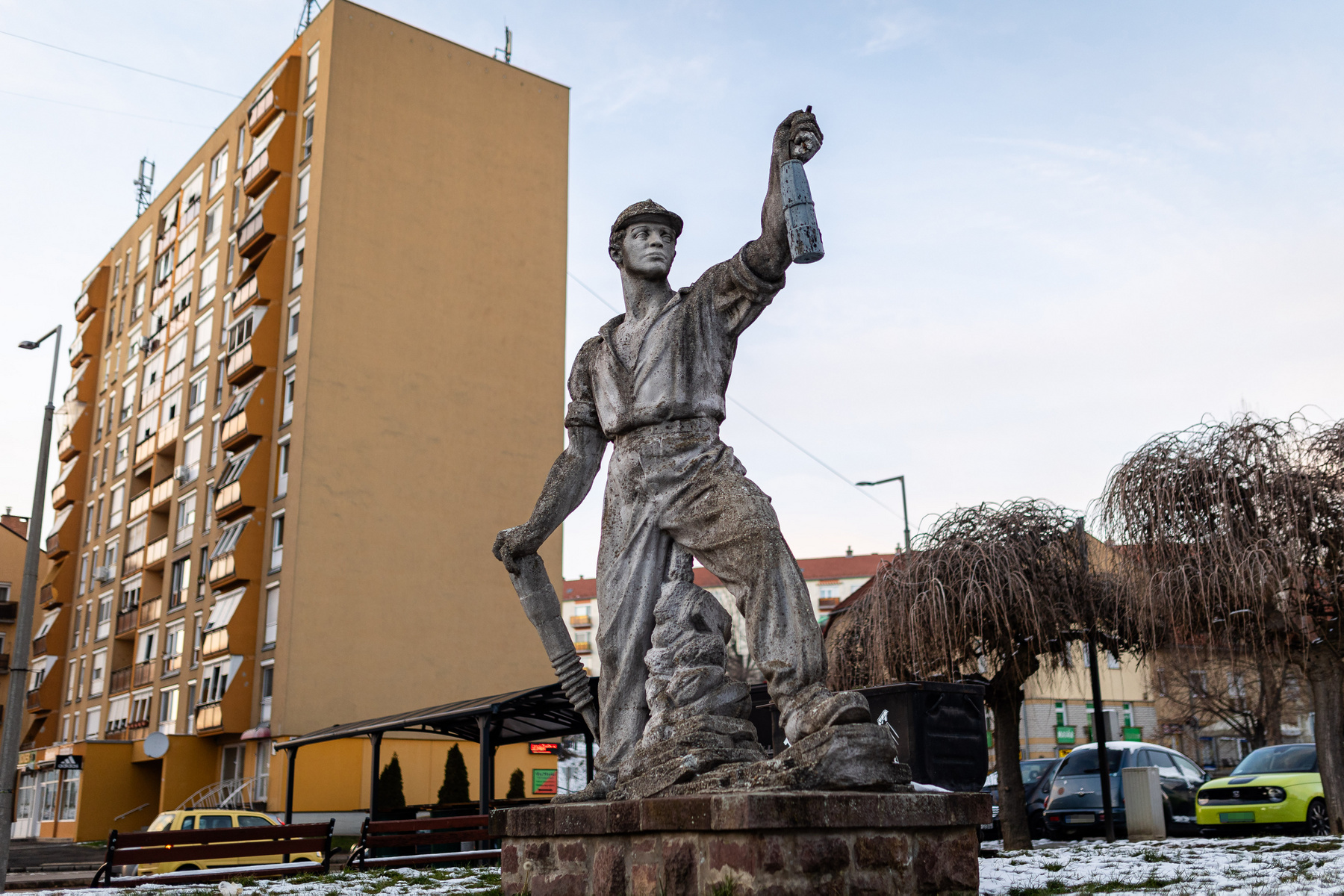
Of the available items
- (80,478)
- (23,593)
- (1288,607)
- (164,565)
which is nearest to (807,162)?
(1288,607)

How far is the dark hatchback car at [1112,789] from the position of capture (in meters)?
18.3

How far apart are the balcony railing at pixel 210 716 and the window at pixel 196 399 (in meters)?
10.6

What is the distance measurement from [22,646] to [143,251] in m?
38.3

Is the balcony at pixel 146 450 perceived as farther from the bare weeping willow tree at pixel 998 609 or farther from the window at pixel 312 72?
the bare weeping willow tree at pixel 998 609

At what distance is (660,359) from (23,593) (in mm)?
16459

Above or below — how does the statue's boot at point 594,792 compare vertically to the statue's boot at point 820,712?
below

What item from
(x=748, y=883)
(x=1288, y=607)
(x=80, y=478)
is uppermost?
(x=80, y=478)

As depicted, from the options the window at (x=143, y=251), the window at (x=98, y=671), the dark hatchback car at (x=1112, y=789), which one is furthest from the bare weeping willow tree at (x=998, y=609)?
the window at (x=143, y=251)

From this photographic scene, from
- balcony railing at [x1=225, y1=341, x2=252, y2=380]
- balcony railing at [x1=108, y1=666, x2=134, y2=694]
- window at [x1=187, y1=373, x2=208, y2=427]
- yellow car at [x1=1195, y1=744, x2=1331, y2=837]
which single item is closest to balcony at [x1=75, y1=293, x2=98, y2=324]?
window at [x1=187, y1=373, x2=208, y2=427]

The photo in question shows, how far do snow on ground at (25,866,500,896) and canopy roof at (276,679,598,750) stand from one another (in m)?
7.78

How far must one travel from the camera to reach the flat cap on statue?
6402 millimetres

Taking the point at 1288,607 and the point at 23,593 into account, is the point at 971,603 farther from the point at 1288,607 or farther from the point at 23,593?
the point at 23,593

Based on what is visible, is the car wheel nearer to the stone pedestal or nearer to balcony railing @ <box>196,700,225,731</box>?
the stone pedestal

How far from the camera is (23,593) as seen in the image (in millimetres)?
19000
